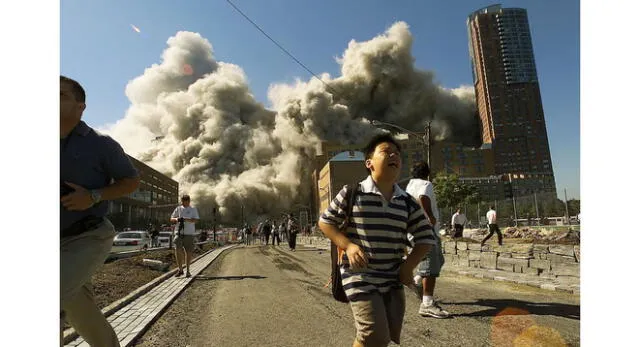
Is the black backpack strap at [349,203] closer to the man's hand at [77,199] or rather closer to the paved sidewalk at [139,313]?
the man's hand at [77,199]

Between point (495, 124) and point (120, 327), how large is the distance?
10801 millimetres

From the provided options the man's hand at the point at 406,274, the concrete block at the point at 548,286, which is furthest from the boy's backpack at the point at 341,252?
the concrete block at the point at 548,286

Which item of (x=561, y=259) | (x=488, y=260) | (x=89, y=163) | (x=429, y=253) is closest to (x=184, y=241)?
(x=429, y=253)

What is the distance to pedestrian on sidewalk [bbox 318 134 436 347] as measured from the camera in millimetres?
1993

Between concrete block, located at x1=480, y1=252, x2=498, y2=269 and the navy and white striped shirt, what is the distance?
698 centimetres

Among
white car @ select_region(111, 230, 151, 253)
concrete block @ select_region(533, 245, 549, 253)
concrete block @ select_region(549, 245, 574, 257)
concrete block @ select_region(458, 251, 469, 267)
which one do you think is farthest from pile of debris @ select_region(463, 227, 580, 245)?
white car @ select_region(111, 230, 151, 253)

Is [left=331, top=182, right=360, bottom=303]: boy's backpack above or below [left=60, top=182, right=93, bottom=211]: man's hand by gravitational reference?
below

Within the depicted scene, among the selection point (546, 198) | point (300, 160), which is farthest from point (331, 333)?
point (300, 160)

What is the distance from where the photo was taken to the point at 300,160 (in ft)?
246

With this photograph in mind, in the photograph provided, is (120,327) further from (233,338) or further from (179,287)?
(179,287)

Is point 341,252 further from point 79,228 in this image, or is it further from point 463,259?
point 463,259

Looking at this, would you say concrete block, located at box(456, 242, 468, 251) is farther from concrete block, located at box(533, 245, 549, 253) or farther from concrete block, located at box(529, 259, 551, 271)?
concrete block, located at box(529, 259, 551, 271)

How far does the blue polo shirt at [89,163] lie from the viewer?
6.47 ft

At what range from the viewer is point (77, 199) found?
1864 mm
